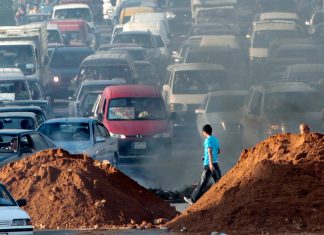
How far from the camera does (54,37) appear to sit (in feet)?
184

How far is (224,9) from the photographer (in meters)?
60.9

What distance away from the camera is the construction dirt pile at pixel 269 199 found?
18141 millimetres

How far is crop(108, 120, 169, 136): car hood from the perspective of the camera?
104 ft

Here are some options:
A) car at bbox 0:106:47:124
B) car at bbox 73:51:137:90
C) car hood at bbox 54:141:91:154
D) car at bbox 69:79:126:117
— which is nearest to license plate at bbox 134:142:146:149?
car at bbox 0:106:47:124

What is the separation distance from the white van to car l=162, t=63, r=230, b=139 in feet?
43.7

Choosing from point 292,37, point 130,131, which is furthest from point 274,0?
point 130,131

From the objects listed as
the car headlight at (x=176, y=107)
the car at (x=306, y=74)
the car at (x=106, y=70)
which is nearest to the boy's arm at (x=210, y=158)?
the car headlight at (x=176, y=107)

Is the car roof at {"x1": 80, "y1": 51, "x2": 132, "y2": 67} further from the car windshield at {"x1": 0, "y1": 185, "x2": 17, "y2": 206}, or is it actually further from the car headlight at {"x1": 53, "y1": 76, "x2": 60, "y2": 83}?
the car windshield at {"x1": 0, "y1": 185, "x2": 17, "y2": 206}

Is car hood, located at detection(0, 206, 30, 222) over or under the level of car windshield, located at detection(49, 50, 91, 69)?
over

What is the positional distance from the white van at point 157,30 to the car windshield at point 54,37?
269cm

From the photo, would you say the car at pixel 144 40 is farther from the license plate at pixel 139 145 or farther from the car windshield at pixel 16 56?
the license plate at pixel 139 145

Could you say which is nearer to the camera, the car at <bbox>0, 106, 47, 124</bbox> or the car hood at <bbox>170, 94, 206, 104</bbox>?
the car at <bbox>0, 106, 47, 124</bbox>

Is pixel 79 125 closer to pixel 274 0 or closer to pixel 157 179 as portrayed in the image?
pixel 157 179

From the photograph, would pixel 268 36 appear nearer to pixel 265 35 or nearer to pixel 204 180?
pixel 265 35
